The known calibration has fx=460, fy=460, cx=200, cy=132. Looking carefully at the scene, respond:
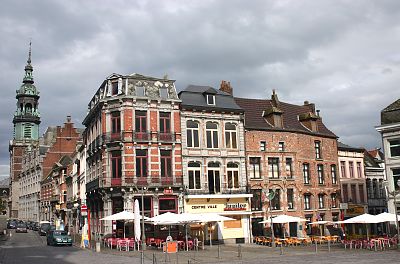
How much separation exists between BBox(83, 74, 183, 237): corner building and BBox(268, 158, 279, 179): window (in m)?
8.92

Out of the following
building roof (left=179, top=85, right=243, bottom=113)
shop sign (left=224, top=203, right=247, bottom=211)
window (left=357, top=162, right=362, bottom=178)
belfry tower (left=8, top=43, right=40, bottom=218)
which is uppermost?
belfry tower (left=8, top=43, right=40, bottom=218)

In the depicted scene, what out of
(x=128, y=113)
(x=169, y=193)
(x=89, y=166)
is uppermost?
(x=128, y=113)

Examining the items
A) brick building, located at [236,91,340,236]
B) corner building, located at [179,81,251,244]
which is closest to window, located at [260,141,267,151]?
brick building, located at [236,91,340,236]

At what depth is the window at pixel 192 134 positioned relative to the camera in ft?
126

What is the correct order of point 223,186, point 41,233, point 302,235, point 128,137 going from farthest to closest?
point 41,233, point 302,235, point 223,186, point 128,137

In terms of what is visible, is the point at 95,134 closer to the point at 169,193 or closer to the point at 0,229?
the point at 169,193

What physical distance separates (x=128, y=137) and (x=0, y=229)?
18.7m

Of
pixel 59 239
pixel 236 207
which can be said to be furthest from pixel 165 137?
pixel 59 239

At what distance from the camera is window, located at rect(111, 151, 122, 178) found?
119 feet

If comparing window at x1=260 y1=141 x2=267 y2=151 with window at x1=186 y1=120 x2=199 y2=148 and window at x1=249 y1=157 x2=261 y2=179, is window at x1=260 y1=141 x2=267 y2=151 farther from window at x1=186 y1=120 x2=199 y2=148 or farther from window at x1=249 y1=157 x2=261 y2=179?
window at x1=186 y1=120 x2=199 y2=148

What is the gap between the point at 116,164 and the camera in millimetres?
36375

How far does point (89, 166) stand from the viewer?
44.4 meters

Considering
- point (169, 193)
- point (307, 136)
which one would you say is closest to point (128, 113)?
point (169, 193)

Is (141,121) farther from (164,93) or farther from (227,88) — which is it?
(227,88)
